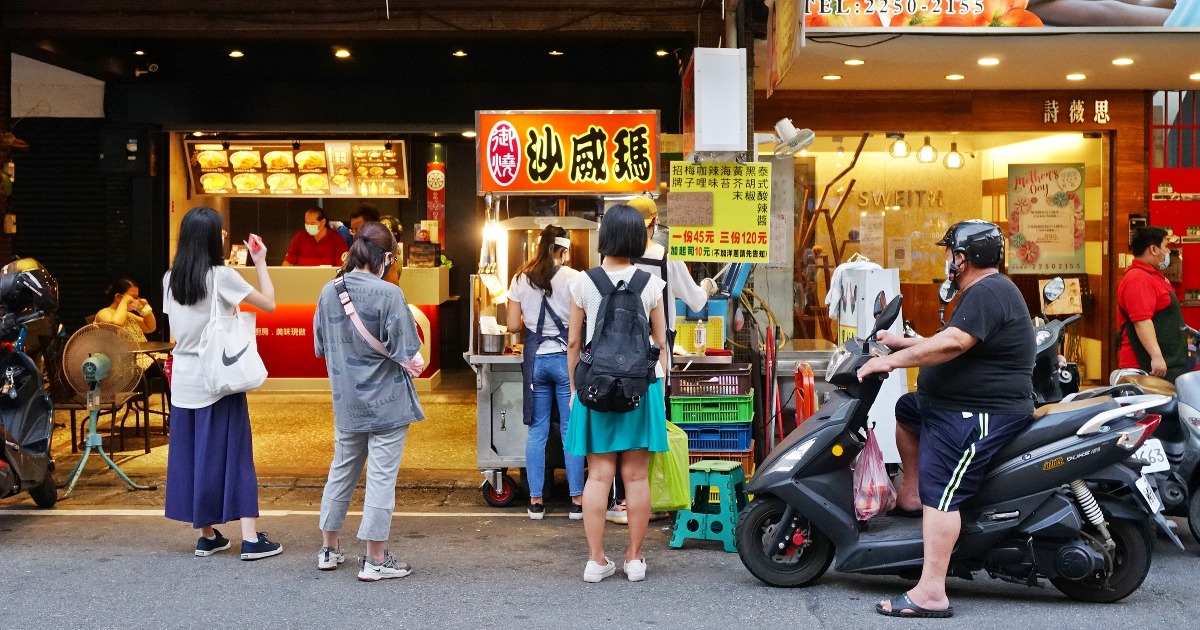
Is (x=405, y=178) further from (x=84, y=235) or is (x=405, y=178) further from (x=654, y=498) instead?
(x=654, y=498)

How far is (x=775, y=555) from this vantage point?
5.47 m

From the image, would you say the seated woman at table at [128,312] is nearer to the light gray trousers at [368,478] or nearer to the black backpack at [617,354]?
the light gray trousers at [368,478]

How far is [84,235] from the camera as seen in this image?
1216cm

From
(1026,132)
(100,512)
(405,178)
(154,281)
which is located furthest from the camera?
(405,178)

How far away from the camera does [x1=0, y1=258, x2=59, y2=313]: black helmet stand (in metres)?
6.74

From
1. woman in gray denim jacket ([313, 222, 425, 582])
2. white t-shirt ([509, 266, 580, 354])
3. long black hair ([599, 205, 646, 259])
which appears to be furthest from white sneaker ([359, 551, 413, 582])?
Answer: long black hair ([599, 205, 646, 259])

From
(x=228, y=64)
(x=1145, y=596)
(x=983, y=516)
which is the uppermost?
(x=228, y=64)

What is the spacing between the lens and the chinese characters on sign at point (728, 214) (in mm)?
7488

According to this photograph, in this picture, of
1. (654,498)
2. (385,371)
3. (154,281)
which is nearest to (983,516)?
(654,498)

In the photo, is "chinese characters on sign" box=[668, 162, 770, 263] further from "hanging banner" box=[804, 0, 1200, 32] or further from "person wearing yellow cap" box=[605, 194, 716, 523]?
"hanging banner" box=[804, 0, 1200, 32]

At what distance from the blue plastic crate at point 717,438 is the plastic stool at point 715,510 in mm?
652

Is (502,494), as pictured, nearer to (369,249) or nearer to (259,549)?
(259,549)

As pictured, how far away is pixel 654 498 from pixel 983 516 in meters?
1.81

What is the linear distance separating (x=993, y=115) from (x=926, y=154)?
2.40 ft
